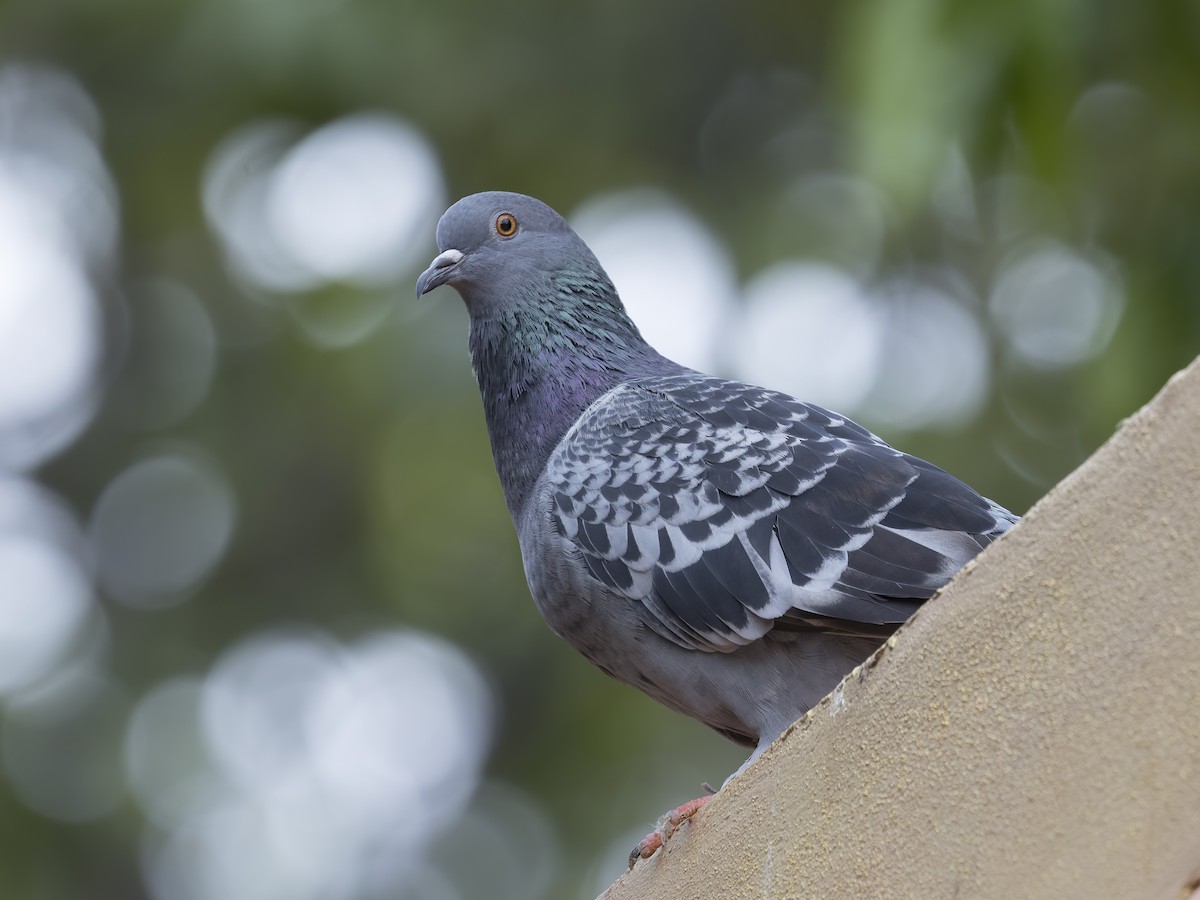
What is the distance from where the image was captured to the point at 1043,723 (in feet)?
8.79

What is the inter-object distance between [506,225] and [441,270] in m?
0.35

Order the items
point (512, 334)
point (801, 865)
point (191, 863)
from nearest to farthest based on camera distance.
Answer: point (801, 865), point (512, 334), point (191, 863)

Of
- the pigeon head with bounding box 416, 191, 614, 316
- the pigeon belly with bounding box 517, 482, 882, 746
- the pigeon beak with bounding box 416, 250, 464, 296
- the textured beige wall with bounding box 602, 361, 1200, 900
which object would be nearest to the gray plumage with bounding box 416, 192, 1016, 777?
the pigeon belly with bounding box 517, 482, 882, 746

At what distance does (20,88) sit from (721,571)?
12.8 m

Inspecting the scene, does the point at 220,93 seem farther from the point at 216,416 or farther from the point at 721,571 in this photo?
the point at 721,571

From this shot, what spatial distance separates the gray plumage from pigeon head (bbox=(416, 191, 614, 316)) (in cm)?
34

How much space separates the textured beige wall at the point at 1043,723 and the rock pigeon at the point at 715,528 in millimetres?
728

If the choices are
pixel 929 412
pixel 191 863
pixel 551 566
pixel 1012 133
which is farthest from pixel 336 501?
pixel 551 566

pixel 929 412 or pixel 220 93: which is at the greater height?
pixel 220 93

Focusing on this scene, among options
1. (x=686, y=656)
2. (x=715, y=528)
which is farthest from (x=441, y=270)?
(x=686, y=656)

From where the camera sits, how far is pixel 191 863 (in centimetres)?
1463

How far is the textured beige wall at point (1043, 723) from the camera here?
2.46 metres

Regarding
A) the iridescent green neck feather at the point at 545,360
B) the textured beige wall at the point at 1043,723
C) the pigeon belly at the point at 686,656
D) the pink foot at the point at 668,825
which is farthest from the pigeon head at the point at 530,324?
the textured beige wall at the point at 1043,723

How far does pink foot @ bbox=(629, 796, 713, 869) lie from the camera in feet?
12.1
